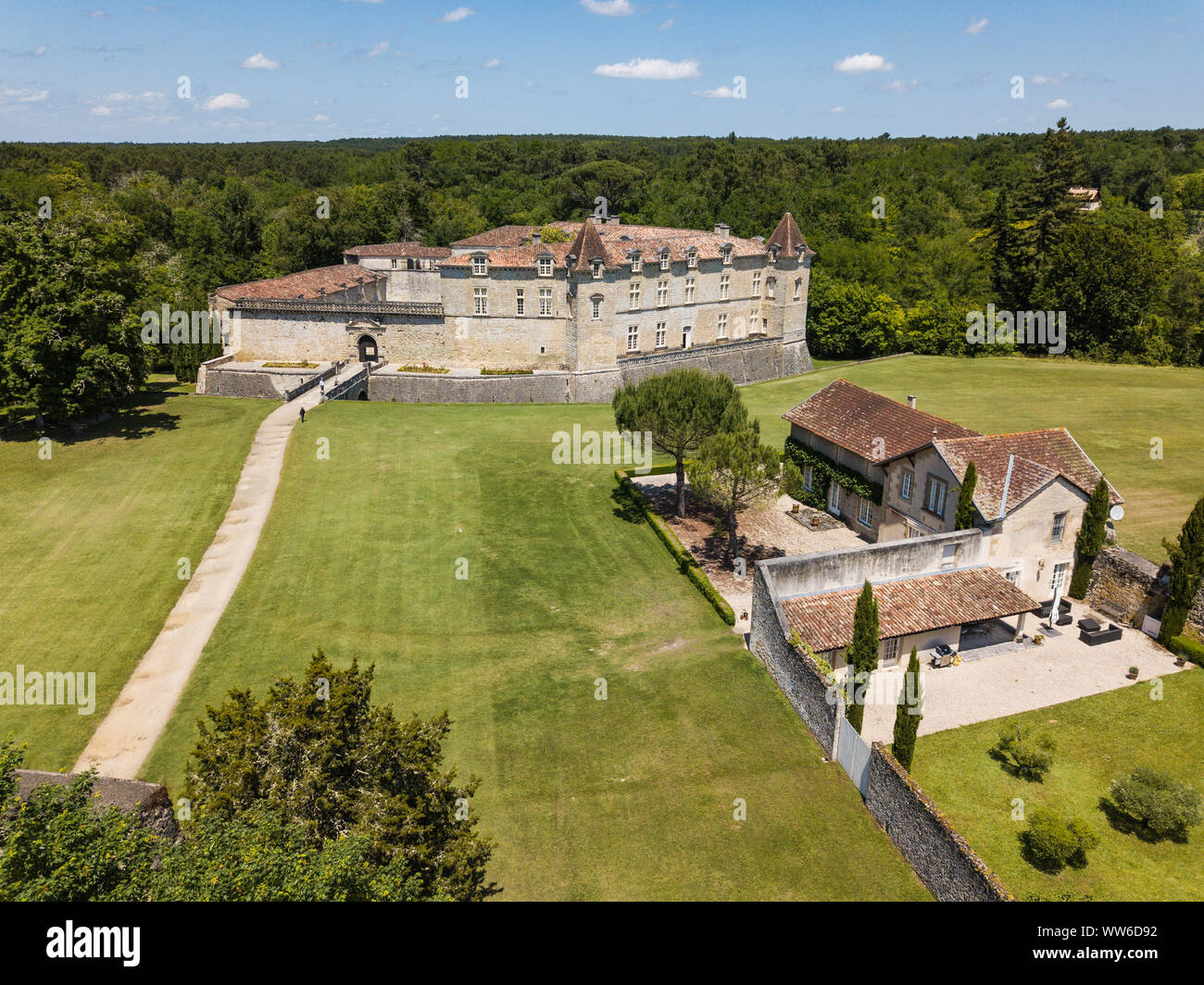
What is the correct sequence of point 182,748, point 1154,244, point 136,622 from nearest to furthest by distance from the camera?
1. point 182,748
2. point 136,622
3. point 1154,244

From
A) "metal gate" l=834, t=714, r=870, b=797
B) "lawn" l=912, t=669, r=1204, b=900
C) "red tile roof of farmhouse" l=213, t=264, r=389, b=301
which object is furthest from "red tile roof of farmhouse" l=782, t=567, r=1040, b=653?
"red tile roof of farmhouse" l=213, t=264, r=389, b=301

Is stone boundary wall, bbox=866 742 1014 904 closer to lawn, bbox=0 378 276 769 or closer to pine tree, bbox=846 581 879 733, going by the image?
pine tree, bbox=846 581 879 733

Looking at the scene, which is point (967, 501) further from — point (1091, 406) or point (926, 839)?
point (1091, 406)

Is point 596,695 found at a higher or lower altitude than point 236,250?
lower

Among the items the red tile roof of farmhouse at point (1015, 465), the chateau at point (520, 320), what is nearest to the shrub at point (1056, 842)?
the red tile roof of farmhouse at point (1015, 465)
